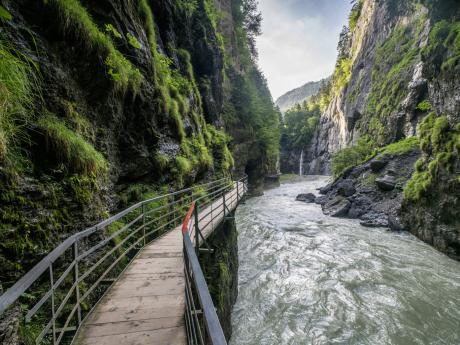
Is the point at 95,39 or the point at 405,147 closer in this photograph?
the point at 95,39

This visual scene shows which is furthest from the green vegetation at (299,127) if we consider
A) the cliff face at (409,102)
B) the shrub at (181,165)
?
the shrub at (181,165)

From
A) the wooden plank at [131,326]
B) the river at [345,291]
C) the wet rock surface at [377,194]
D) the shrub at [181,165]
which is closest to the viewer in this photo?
the wooden plank at [131,326]

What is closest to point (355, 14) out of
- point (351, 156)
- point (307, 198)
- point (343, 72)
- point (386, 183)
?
point (343, 72)

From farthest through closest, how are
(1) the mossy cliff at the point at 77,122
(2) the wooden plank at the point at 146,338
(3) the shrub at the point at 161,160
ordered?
(3) the shrub at the point at 161,160 → (1) the mossy cliff at the point at 77,122 → (2) the wooden plank at the point at 146,338

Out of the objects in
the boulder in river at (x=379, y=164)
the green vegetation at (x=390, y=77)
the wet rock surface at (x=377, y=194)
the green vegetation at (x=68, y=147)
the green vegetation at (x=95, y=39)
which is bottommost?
the wet rock surface at (x=377, y=194)

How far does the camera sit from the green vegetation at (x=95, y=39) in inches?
174

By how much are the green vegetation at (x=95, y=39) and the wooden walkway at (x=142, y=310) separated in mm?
4111

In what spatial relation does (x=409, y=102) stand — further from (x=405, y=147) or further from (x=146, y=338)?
(x=146, y=338)

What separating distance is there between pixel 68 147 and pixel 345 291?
373 inches

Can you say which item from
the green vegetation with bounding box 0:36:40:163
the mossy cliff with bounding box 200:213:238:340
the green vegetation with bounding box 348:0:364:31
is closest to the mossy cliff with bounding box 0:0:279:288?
the green vegetation with bounding box 0:36:40:163

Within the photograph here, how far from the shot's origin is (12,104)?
9.90 feet

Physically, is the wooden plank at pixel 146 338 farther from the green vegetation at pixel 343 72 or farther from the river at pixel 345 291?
the green vegetation at pixel 343 72

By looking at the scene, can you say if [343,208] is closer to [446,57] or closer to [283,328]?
[446,57]

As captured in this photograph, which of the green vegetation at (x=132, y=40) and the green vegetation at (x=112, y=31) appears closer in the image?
the green vegetation at (x=112, y=31)
